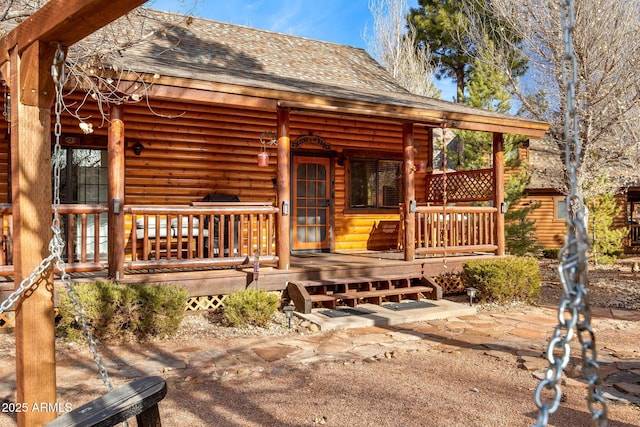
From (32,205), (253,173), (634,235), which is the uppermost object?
(253,173)

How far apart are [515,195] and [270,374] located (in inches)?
415

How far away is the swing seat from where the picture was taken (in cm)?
239

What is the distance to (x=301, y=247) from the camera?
403 inches

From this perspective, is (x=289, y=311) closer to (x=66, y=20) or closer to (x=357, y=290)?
(x=357, y=290)

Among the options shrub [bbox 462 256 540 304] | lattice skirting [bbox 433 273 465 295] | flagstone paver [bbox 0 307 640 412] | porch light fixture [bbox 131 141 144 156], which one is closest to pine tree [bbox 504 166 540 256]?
lattice skirting [bbox 433 273 465 295]

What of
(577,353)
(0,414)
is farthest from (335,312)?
(0,414)

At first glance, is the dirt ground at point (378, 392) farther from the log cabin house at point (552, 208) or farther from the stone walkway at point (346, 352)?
the log cabin house at point (552, 208)

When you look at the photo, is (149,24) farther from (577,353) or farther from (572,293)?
(572,293)

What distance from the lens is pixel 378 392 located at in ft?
13.0

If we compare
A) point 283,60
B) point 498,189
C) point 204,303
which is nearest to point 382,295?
point 204,303

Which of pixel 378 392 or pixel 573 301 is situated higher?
pixel 573 301

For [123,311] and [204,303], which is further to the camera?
[204,303]

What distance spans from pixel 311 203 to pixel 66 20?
7827 mm

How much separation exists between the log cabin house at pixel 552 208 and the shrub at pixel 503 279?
12.3m
